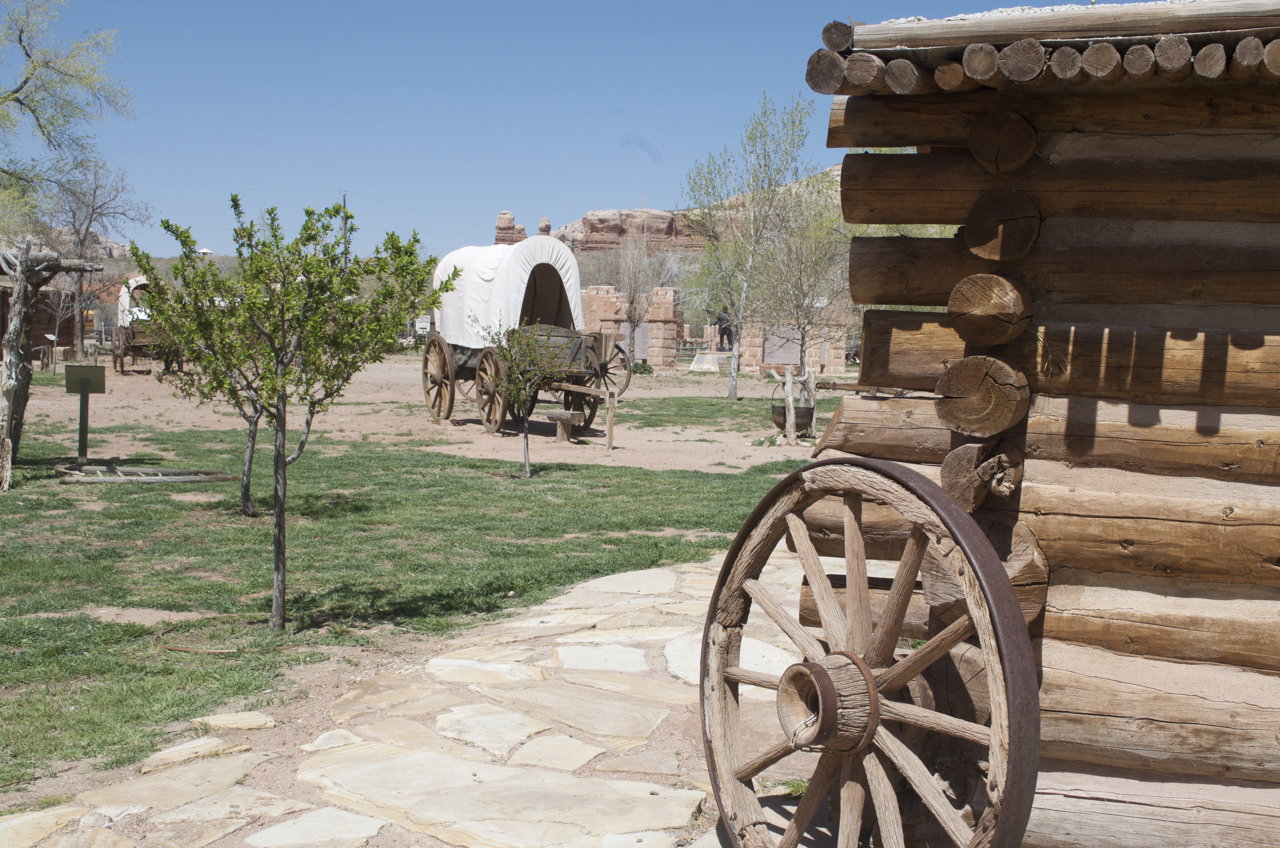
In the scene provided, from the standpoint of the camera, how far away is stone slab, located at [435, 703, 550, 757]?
144 inches

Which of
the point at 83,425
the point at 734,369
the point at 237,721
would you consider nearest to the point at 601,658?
the point at 237,721

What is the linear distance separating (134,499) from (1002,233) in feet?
27.8

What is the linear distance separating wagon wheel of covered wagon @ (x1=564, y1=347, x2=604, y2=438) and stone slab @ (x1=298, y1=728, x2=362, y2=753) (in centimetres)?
1163

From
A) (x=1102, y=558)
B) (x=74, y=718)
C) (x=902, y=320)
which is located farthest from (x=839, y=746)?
(x=74, y=718)

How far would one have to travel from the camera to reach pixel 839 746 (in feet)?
7.75

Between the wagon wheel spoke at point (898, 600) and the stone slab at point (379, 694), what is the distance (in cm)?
236

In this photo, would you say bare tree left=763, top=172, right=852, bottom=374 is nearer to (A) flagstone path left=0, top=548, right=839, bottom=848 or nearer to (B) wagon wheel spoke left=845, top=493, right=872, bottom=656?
(A) flagstone path left=0, top=548, right=839, bottom=848

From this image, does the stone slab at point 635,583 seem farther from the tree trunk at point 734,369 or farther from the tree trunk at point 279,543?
the tree trunk at point 734,369

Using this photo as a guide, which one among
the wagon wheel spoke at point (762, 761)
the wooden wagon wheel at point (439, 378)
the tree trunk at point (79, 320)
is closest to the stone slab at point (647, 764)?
the wagon wheel spoke at point (762, 761)

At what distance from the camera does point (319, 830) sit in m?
2.90

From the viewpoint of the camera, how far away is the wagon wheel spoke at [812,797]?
8.17 ft

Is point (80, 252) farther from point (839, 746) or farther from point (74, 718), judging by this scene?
point (839, 746)

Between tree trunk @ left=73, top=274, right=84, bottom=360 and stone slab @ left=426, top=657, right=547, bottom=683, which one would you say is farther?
tree trunk @ left=73, top=274, right=84, bottom=360

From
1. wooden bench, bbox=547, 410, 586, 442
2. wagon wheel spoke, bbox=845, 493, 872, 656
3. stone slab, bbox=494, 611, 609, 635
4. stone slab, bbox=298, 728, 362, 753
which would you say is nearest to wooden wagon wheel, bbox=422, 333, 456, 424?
wooden bench, bbox=547, 410, 586, 442
